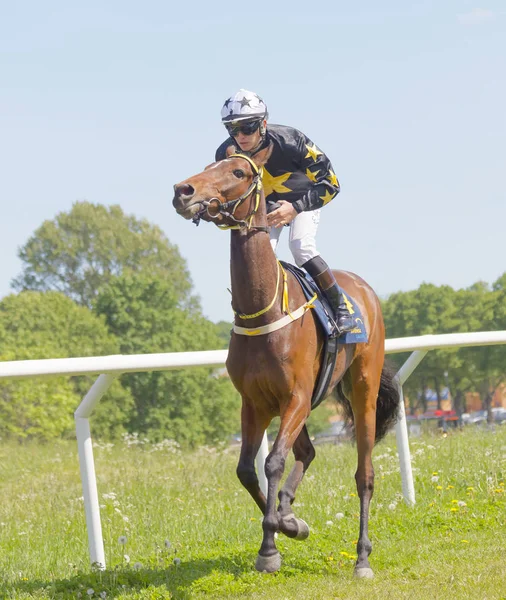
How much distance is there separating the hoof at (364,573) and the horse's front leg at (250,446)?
2.22ft

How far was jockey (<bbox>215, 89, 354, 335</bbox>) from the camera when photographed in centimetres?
545

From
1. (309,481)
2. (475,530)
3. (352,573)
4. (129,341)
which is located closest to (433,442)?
(309,481)

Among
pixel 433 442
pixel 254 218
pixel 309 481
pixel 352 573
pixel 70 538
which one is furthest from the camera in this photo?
pixel 433 442

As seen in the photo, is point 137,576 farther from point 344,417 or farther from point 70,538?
point 344,417

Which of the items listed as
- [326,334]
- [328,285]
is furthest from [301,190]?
[326,334]

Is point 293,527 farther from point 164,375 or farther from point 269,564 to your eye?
point 164,375

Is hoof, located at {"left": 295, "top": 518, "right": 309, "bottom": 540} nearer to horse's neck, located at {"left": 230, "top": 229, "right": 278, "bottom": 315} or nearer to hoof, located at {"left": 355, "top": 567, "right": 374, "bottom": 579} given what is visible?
hoof, located at {"left": 355, "top": 567, "right": 374, "bottom": 579}

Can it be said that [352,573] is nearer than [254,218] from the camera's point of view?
No

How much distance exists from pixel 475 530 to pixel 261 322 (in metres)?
2.49

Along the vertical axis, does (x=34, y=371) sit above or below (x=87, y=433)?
above

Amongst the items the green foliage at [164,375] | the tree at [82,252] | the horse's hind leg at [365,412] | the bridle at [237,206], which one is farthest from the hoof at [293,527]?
the tree at [82,252]

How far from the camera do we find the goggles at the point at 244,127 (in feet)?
16.9

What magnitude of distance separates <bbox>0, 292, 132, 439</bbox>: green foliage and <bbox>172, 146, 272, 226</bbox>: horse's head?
41373 millimetres

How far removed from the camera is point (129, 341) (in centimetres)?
5369
